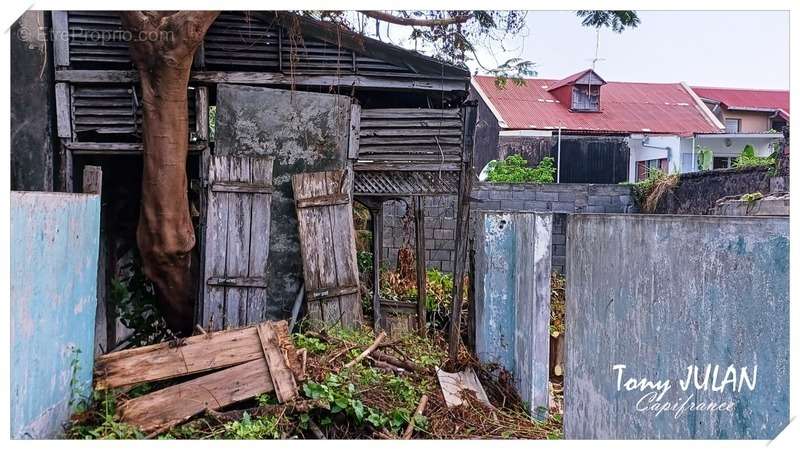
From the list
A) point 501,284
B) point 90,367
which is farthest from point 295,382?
point 501,284

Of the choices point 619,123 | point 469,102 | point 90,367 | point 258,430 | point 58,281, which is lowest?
point 258,430

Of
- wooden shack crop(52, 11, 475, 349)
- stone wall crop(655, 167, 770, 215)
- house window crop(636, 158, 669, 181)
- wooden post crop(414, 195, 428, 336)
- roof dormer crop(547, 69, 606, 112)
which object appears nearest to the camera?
wooden shack crop(52, 11, 475, 349)

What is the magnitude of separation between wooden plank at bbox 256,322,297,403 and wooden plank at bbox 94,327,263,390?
0.18ft

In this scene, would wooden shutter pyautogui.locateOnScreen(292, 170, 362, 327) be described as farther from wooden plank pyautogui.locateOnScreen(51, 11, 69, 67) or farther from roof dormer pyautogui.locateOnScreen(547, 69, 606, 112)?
roof dormer pyautogui.locateOnScreen(547, 69, 606, 112)

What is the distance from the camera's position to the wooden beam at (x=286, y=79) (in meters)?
6.39

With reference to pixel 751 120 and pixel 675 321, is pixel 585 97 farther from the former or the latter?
pixel 675 321

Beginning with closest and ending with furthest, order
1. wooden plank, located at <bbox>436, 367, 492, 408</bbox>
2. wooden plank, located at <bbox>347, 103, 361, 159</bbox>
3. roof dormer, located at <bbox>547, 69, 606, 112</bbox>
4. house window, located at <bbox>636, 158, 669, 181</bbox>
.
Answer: wooden plank, located at <bbox>436, 367, 492, 408</bbox> < wooden plank, located at <bbox>347, 103, 361, 159</bbox> < house window, located at <bbox>636, 158, 669, 181</bbox> < roof dormer, located at <bbox>547, 69, 606, 112</bbox>

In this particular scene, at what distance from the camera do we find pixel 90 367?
181 inches

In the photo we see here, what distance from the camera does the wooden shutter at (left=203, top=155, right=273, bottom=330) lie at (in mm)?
6324

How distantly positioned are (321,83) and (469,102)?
1.53 metres

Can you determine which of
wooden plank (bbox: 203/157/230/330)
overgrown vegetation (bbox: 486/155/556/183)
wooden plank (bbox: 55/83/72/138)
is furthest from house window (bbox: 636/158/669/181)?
wooden plank (bbox: 55/83/72/138)

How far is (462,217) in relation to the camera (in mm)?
7270

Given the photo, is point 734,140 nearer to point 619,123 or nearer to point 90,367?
point 619,123

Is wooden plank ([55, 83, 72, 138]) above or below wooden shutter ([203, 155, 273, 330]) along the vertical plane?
above
